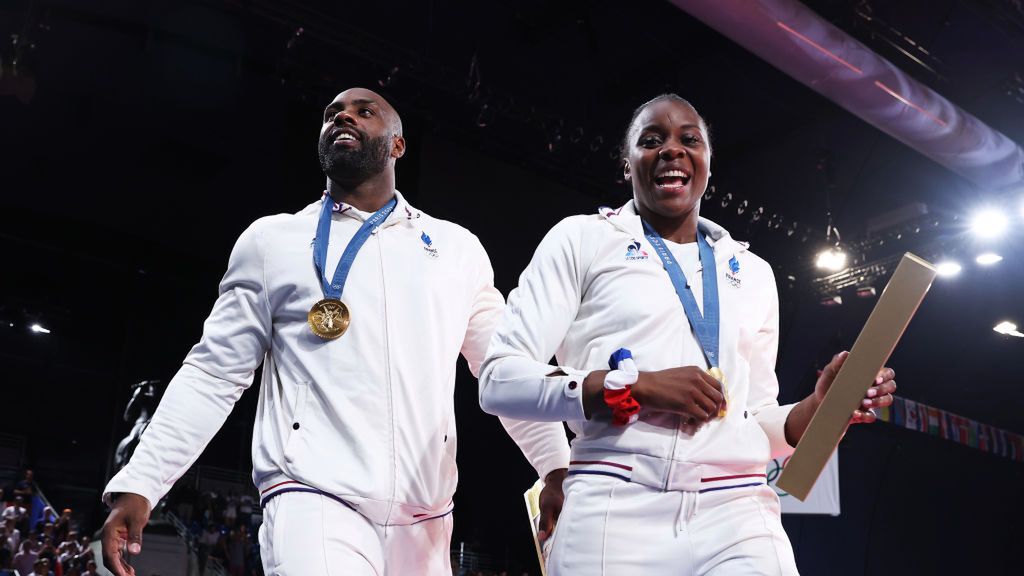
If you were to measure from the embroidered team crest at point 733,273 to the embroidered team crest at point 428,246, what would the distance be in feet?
3.23

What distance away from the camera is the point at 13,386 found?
12.2 metres

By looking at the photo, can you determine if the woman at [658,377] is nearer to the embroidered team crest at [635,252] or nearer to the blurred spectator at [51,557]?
the embroidered team crest at [635,252]

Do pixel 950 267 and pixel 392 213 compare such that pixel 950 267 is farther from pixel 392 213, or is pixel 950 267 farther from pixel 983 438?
pixel 392 213

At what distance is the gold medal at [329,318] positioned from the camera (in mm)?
2686

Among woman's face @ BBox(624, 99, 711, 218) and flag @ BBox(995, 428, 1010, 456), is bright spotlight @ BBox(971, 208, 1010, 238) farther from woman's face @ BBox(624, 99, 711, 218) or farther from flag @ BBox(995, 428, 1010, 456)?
woman's face @ BBox(624, 99, 711, 218)

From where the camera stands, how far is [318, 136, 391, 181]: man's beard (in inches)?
123

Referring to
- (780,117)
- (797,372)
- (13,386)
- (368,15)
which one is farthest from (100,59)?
(797,372)

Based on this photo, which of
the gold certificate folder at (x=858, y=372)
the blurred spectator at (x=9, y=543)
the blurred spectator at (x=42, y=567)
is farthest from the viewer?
the blurred spectator at (x=9, y=543)

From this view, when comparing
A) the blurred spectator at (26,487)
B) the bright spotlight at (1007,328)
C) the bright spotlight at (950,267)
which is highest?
the bright spotlight at (950,267)

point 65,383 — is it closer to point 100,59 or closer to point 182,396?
point 100,59

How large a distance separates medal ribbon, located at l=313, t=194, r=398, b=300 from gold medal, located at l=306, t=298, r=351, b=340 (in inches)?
1.2

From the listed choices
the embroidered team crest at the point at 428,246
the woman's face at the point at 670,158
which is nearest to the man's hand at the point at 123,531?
the embroidered team crest at the point at 428,246

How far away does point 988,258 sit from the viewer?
386 inches

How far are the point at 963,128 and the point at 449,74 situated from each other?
4.53m
